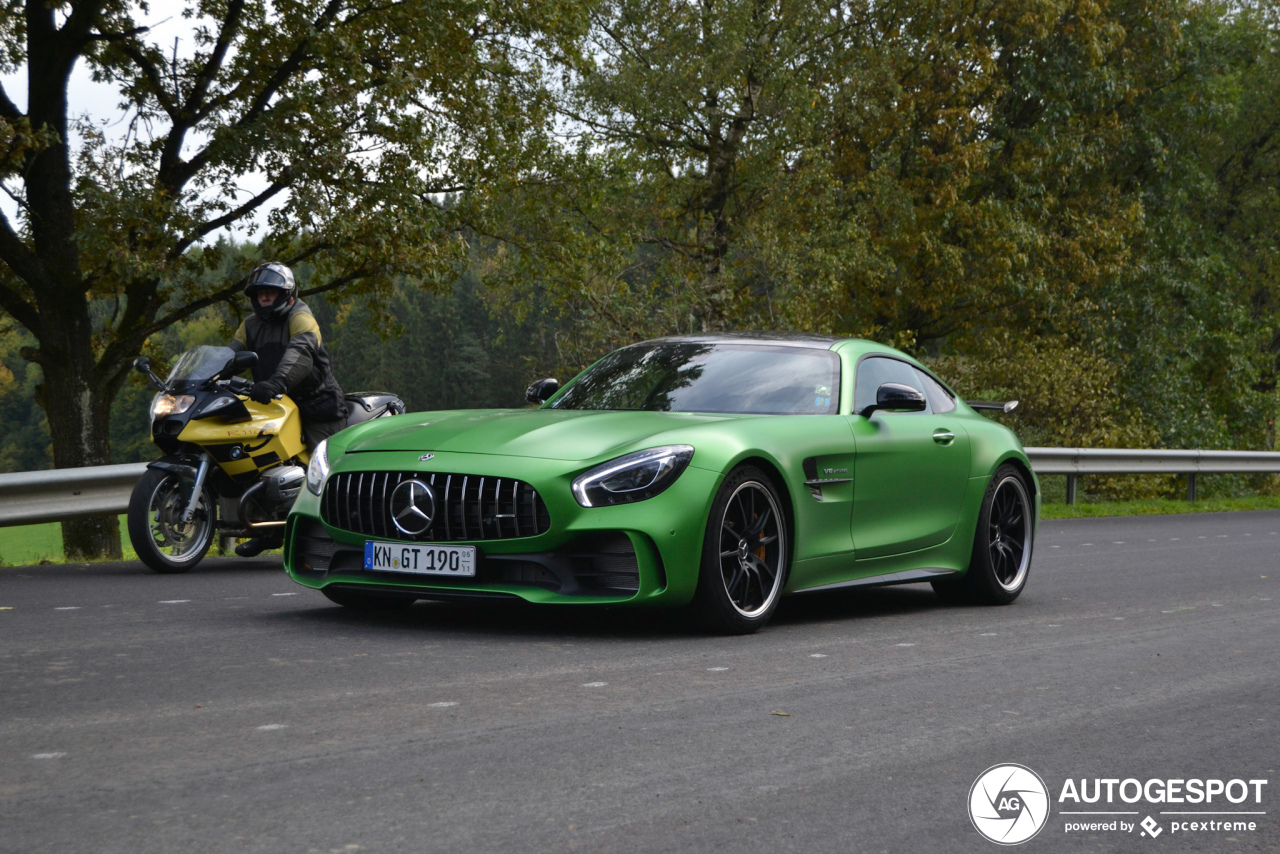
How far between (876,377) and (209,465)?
4.16 meters

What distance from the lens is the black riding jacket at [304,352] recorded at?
9.43 metres

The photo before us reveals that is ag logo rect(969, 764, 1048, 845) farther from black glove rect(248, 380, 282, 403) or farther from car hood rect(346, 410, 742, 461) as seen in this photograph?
black glove rect(248, 380, 282, 403)

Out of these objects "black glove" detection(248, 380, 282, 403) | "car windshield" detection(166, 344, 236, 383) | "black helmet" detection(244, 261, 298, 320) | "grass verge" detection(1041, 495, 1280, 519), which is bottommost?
"grass verge" detection(1041, 495, 1280, 519)

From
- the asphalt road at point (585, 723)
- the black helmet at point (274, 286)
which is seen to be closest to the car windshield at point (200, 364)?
the black helmet at point (274, 286)

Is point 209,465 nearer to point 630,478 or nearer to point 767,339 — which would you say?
point 767,339

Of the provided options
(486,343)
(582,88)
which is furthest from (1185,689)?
(486,343)

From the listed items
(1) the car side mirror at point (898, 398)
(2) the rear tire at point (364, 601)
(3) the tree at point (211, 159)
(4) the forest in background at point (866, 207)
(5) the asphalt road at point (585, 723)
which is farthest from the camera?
(4) the forest in background at point (866, 207)

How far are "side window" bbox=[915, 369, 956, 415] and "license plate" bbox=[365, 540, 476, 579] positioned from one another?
3348 millimetres

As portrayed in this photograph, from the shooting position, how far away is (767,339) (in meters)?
7.91

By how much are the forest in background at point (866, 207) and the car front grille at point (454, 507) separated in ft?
29.6

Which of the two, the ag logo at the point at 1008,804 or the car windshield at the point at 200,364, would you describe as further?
the car windshield at the point at 200,364

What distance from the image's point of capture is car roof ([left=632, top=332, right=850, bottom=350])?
7.81m

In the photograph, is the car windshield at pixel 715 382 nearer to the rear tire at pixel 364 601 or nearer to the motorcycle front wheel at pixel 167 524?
the rear tire at pixel 364 601

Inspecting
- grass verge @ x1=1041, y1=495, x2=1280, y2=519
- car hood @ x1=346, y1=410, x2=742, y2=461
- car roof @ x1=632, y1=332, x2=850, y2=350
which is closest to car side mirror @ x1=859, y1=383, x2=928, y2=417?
car roof @ x1=632, y1=332, x2=850, y2=350
